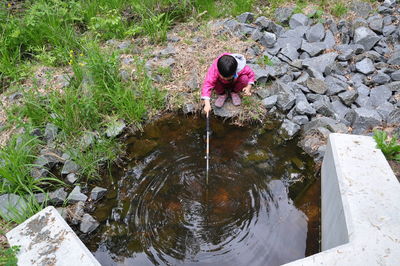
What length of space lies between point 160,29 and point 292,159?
321 centimetres

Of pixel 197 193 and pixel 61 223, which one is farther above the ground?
pixel 61 223

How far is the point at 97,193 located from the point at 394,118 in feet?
11.6

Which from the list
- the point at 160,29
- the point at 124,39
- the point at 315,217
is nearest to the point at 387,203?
the point at 315,217

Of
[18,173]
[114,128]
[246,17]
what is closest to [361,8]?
[246,17]

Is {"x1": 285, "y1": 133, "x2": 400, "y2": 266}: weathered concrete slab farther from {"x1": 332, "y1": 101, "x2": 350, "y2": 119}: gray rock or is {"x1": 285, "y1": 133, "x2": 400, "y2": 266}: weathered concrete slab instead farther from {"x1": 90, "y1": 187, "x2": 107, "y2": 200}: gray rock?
{"x1": 90, "y1": 187, "x2": 107, "y2": 200}: gray rock

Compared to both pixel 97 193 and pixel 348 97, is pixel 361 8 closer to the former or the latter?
pixel 348 97

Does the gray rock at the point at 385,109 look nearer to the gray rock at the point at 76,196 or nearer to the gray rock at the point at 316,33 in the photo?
the gray rock at the point at 316,33

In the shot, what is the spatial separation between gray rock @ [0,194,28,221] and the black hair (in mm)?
2562

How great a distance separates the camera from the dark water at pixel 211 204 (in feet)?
→ 9.19

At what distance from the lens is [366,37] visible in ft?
15.8

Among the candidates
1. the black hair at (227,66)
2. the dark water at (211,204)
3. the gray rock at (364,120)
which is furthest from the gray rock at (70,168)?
the gray rock at (364,120)

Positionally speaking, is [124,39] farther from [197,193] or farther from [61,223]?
[61,223]

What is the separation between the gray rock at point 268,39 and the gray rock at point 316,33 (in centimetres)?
59

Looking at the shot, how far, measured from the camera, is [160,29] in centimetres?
530
